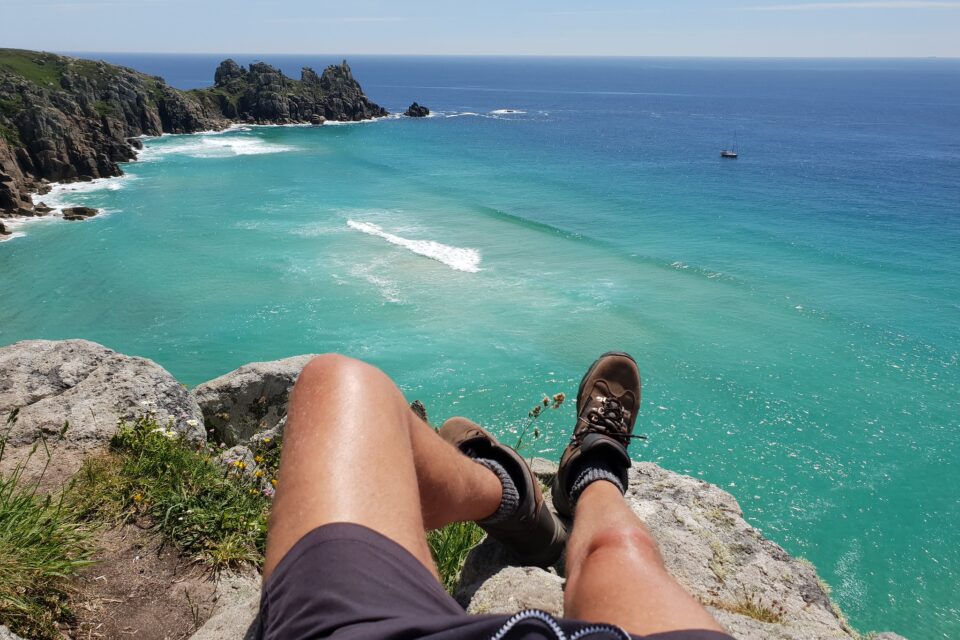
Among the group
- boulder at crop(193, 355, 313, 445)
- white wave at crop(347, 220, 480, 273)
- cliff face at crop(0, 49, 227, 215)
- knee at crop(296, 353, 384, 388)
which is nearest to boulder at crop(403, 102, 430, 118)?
cliff face at crop(0, 49, 227, 215)

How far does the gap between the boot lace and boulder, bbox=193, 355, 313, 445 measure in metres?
4.76

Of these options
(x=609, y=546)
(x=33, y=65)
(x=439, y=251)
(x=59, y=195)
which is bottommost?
(x=439, y=251)

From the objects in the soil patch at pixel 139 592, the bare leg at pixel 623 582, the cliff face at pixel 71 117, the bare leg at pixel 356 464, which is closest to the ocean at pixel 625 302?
the cliff face at pixel 71 117

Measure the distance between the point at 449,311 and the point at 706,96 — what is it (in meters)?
→ 145

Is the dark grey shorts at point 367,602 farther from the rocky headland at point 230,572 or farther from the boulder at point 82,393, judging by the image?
the boulder at point 82,393

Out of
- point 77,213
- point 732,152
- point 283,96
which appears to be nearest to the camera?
point 77,213

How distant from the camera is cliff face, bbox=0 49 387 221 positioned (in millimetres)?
42281

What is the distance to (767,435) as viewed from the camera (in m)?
15.2

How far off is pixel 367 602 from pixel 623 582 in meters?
0.96

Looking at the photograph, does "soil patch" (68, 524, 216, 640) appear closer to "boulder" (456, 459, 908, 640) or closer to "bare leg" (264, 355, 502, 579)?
"boulder" (456, 459, 908, 640)

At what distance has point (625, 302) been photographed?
74.7ft

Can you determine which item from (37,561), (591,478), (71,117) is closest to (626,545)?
(591,478)

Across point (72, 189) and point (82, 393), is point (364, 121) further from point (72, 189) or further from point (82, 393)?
point (82, 393)

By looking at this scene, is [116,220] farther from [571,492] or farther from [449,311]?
[571,492]
